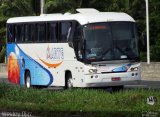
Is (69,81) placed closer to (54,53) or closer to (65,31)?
(54,53)

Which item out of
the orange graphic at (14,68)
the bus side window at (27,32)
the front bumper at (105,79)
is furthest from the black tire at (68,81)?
the orange graphic at (14,68)

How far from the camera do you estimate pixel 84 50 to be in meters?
24.6

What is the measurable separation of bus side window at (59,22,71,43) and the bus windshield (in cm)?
149

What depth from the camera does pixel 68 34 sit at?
86.0 feet

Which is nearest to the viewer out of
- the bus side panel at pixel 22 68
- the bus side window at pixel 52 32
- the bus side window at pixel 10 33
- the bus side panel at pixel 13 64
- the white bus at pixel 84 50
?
the white bus at pixel 84 50

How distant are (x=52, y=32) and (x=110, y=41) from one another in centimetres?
389

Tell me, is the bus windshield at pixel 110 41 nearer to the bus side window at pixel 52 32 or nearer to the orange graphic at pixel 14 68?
the bus side window at pixel 52 32

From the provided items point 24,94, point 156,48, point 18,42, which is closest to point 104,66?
point 24,94

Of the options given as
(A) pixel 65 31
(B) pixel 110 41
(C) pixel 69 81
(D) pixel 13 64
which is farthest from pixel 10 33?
(B) pixel 110 41

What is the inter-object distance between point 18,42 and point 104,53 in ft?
24.2

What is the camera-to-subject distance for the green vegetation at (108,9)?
4703 cm

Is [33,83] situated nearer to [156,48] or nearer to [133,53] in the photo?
[133,53]

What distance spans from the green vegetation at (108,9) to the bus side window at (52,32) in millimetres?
17684

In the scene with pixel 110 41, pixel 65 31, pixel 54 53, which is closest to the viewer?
pixel 110 41
